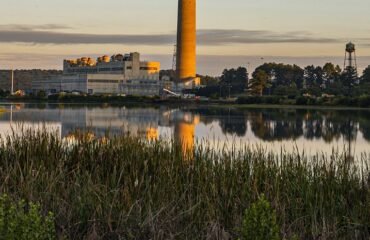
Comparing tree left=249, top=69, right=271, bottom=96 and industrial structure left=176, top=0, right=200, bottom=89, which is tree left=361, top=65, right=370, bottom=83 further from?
industrial structure left=176, top=0, right=200, bottom=89

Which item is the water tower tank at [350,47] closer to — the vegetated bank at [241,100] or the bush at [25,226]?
the vegetated bank at [241,100]

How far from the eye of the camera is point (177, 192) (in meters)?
15.6

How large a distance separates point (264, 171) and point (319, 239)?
13.6 feet

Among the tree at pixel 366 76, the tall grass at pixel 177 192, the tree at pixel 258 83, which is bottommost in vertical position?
the tall grass at pixel 177 192

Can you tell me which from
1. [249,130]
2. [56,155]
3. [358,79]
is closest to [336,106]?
[249,130]

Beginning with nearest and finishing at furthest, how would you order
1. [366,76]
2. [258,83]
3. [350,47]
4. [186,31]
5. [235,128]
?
[235,128] < [350,47] < [186,31] < [258,83] < [366,76]

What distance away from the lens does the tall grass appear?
13.4 metres

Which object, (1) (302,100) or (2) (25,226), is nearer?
(2) (25,226)

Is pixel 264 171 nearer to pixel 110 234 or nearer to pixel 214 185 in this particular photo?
pixel 214 185

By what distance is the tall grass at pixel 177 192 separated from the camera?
528 inches

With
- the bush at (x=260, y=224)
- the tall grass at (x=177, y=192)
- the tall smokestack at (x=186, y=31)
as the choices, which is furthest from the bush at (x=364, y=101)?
the bush at (x=260, y=224)

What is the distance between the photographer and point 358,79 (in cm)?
19338

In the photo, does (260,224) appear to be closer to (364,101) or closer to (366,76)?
(364,101)

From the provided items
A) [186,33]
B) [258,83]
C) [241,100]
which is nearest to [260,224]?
[241,100]
